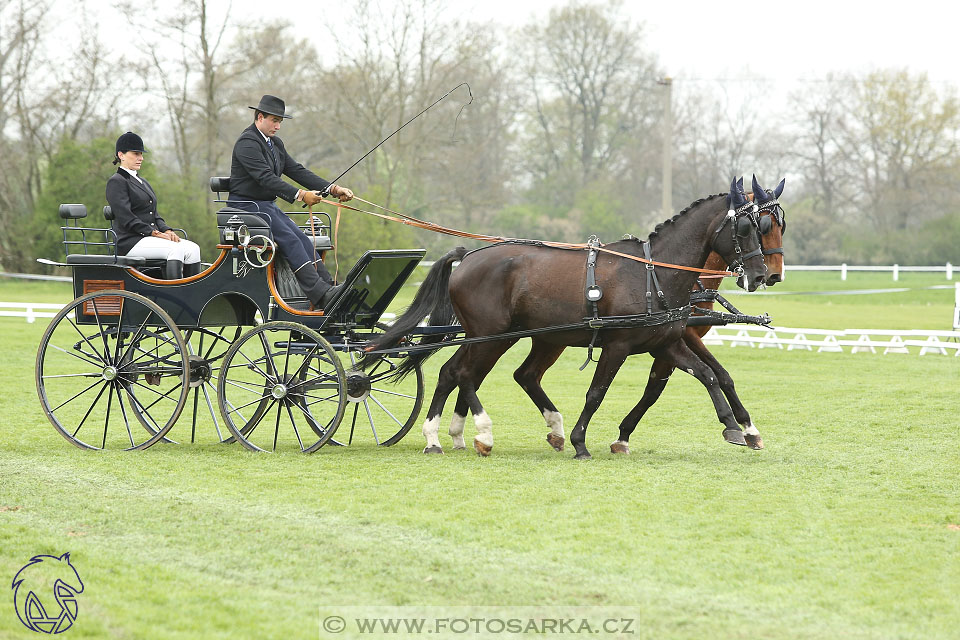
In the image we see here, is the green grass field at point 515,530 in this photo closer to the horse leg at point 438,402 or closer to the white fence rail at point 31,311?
the horse leg at point 438,402

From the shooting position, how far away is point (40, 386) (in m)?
8.20

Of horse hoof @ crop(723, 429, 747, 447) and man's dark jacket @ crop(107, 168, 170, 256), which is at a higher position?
man's dark jacket @ crop(107, 168, 170, 256)

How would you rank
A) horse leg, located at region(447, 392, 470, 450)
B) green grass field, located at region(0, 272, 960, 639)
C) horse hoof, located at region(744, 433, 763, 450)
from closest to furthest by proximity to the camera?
green grass field, located at region(0, 272, 960, 639) < horse hoof, located at region(744, 433, 763, 450) < horse leg, located at region(447, 392, 470, 450)

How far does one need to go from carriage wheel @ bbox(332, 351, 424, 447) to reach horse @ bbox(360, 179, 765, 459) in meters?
0.24

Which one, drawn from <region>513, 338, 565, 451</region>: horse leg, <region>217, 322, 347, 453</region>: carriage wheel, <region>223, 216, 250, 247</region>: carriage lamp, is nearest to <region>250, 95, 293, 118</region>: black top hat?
<region>223, 216, 250, 247</region>: carriage lamp

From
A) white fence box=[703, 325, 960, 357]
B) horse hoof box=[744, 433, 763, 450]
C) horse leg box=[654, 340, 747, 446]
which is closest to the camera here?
horse leg box=[654, 340, 747, 446]

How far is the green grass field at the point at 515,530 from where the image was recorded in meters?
4.36

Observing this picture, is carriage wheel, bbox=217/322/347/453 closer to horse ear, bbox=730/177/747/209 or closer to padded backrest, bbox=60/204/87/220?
padded backrest, bbox=60/204/87/220

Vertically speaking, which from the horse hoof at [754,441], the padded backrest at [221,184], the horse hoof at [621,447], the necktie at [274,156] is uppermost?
the necktie at [274,156]

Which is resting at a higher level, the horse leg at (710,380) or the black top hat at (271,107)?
the black top hat at (271,107)

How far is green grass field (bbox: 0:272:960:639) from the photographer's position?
4363 millimetres

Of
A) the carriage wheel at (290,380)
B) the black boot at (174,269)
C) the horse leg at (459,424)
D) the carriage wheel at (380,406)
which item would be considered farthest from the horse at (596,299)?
the black boot at (174,269)

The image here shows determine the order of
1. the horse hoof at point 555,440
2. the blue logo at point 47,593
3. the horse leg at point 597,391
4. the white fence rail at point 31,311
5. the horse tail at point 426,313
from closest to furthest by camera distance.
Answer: the blue logo at point 47,593 < the horse leg at point 597,391 < the horse tail at point 426,313 < the horse hoof at point 555,440 < the white fence rail at point 31,311

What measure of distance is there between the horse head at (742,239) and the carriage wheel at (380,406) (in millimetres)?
2617
